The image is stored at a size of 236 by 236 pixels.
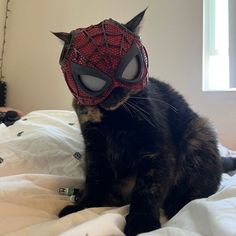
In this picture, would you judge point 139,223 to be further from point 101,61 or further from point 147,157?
point 101,61

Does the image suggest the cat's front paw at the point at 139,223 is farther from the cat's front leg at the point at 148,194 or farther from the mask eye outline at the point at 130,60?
the mask eye outline at the point at 130,60

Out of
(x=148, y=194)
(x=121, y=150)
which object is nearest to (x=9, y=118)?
(x=121, y=150)

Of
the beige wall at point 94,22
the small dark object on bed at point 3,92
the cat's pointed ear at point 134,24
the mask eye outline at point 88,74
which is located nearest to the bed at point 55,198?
the mask eye outline at point 88,74

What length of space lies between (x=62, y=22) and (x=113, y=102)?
1930 mm

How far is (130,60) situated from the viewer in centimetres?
74

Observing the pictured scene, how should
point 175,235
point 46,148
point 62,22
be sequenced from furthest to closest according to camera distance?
point 62,22 < point 46,148 < point 175,235

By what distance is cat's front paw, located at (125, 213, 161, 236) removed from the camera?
2.18 feet

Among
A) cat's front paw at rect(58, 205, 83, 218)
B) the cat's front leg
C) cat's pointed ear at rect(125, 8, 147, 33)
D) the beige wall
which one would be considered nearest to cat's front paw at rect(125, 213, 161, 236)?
the cat's front leg

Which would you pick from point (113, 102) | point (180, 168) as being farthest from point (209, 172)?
point (113, 102)

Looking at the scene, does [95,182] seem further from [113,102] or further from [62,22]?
[62,22]

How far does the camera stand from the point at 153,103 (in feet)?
2.90

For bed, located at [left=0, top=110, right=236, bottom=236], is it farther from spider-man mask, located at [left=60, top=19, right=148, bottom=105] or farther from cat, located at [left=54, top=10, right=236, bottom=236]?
spider-man mask, located at [left=60, top=19, right=148, bottom=105]

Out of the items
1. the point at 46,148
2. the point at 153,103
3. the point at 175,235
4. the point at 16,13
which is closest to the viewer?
the point at 175,235

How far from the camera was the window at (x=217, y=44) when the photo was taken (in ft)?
6.68
